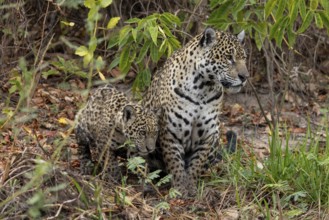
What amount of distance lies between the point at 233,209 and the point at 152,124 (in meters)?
1.07

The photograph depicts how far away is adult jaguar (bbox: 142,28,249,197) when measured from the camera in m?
8.57

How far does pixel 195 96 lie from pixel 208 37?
0.56 m

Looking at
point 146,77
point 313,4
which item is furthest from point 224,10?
point 146,77

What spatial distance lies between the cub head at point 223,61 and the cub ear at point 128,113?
758 millimetres

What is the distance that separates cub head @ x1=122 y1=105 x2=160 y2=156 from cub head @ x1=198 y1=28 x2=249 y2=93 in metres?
0.71

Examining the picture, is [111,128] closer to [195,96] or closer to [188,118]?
[188,118]

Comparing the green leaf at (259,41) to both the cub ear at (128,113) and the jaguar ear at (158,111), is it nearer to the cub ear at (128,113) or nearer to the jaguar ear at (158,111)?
the jaguar ear at (158,111)

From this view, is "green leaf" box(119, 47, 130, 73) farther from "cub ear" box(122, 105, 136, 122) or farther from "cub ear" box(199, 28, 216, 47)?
"cub ear" box(199, 28, 216, 47)

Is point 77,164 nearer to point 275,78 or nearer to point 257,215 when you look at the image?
point 257,215

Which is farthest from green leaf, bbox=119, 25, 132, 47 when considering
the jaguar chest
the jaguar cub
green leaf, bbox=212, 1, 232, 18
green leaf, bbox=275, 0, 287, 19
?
green leaf, bbox=275, 0, 287, 19

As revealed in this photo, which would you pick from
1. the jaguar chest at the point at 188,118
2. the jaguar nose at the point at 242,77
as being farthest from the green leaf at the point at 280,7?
the jaguar chest at the point at 188,118

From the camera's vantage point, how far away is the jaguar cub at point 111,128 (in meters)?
8.45

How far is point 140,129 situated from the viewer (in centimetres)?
842

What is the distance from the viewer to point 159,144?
8875 mm
